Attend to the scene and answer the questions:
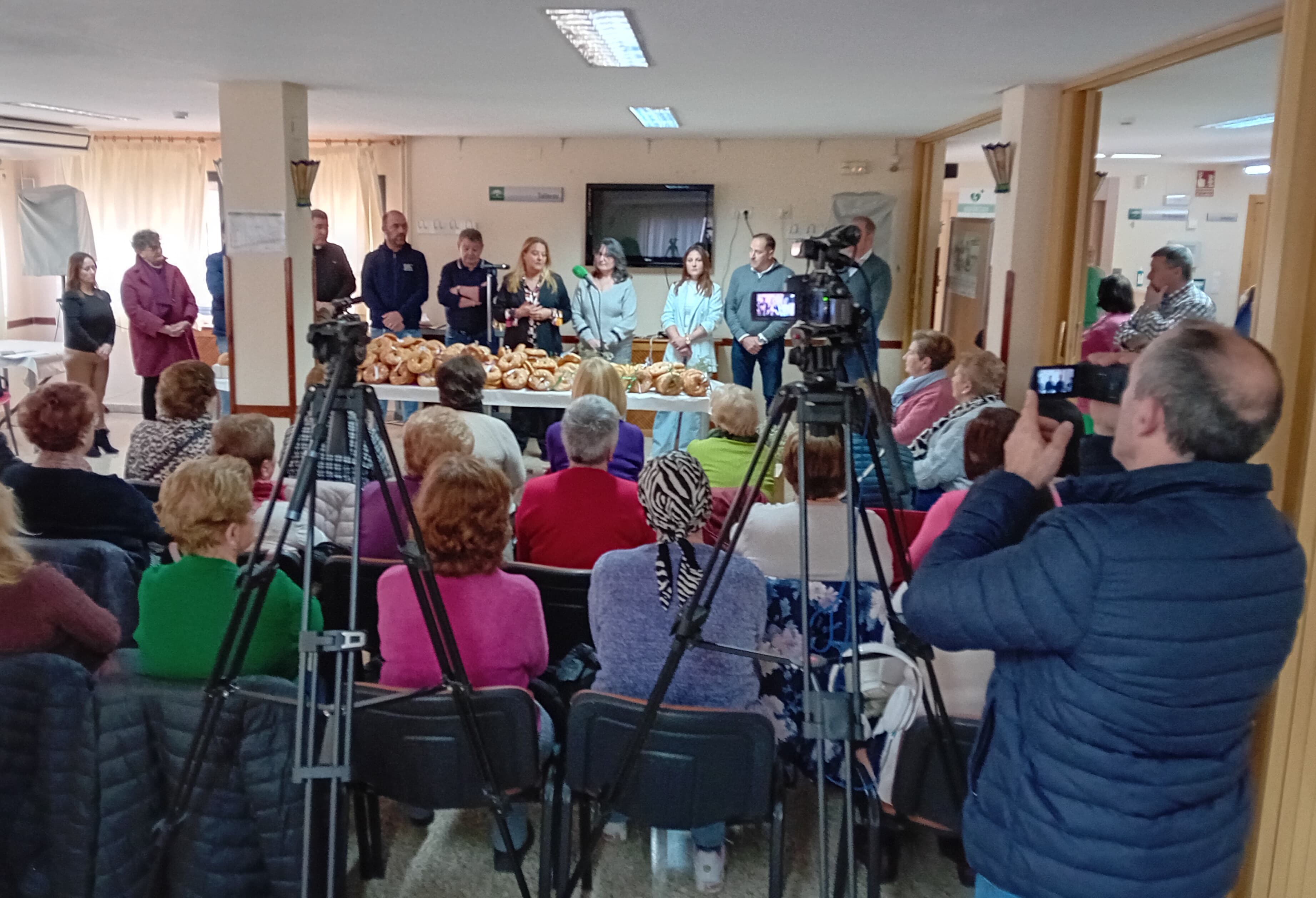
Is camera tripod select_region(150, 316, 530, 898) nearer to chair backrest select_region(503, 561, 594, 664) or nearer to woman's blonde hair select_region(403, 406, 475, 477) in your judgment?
chair backrest select_region(503, 561, 594, 664)

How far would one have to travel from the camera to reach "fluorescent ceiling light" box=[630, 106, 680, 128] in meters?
6.30

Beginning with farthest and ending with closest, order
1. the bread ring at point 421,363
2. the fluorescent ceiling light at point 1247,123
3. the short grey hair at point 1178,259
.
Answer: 1. the fluorescent ceiling light at point 1247,123
2. the bread ring at point 421,363
3. the short grey hair at point 1178,259

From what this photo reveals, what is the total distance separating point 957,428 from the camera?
11.5ft

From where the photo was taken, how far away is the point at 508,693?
75.8 inches

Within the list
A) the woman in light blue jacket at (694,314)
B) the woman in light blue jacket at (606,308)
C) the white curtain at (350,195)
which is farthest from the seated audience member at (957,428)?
the white curtain at (350,195)

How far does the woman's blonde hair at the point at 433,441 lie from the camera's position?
115 inches

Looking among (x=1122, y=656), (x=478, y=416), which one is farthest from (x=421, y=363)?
(x=1122, y=656)

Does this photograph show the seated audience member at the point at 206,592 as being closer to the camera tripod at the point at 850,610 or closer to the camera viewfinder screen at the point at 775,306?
the camera tripod at the point at 850,610

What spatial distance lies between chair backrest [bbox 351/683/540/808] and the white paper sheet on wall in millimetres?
4158

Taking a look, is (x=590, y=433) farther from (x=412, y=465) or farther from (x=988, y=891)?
(x=988, y=891)

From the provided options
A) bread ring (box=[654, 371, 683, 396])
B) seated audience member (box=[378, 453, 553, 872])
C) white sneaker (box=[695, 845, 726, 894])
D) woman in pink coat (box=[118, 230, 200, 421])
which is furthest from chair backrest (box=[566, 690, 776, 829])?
woman in pink coat (box=[118, 230, 200, 421])

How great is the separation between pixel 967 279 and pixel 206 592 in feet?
24.4

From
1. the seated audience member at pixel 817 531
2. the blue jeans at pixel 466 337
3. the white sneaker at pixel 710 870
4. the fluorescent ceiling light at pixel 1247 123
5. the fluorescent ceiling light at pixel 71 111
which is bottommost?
the white sneaker at pixel 710 870

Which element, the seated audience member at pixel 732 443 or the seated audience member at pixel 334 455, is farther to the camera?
the seated audience member at pixel 732 443
